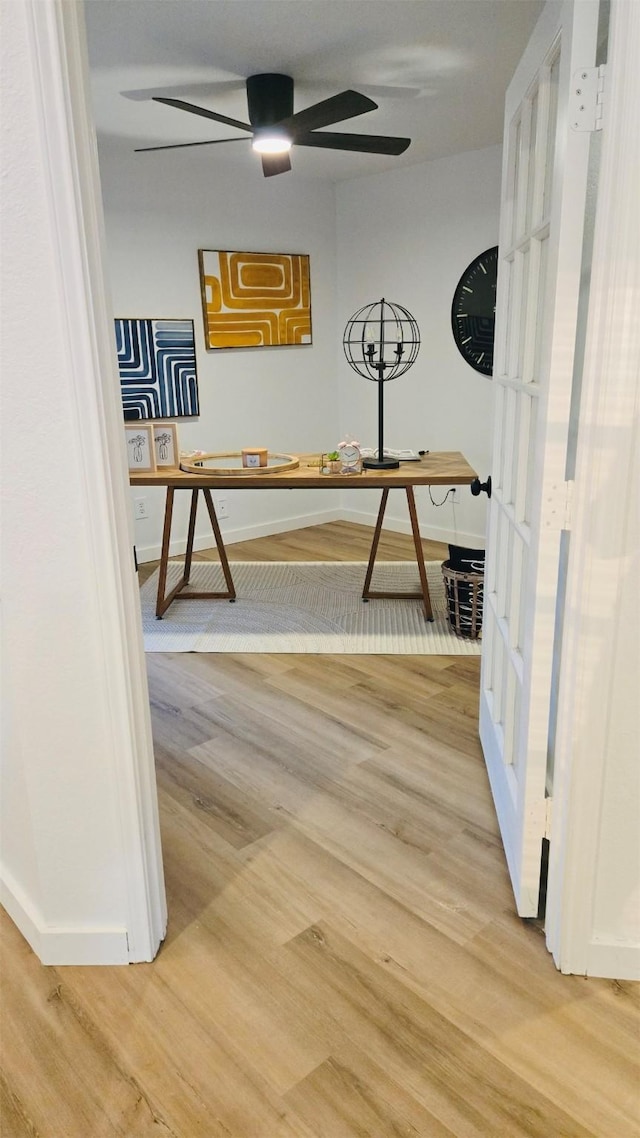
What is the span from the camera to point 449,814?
7.18 feet

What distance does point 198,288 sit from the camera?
186 inches

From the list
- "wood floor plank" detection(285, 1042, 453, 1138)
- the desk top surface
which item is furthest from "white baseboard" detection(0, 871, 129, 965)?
the desk top surface

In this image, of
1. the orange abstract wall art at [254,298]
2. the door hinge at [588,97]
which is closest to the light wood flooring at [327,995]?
the door hinge at [588,97]

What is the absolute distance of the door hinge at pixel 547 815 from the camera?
1.65m

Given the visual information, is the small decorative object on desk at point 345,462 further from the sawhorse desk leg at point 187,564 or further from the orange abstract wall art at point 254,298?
the orange abstract wall art at point 254,298

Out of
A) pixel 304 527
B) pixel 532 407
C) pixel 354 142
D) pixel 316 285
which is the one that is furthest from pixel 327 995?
pixel 316 285

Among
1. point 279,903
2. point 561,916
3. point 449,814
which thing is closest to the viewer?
point 561,916

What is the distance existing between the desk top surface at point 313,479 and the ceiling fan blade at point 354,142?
129 centimetres

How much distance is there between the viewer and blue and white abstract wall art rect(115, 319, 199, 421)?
4.47 meters

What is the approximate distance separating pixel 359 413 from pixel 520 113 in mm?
3660

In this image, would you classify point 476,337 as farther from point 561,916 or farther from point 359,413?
point 561,916

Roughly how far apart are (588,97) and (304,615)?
279 centimetres

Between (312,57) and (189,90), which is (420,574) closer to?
(312,57)

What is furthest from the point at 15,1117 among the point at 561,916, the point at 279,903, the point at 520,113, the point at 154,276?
the point at 154,276
